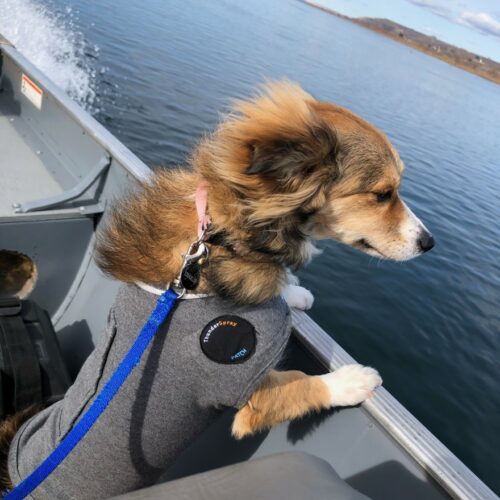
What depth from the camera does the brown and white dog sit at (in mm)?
2090

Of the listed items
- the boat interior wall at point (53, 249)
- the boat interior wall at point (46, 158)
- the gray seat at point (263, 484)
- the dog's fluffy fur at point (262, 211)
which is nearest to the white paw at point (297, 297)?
the dog's fluffy fur at point (262, 211)

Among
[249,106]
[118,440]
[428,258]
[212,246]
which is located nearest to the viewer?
[118,440]

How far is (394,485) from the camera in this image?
2100mm

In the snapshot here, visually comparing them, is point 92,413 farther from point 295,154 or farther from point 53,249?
point 53,249

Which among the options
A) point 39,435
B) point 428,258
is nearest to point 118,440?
point 39,435

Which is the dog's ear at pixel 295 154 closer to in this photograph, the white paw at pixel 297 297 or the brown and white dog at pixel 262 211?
the brown and white dog at pixel 262 211

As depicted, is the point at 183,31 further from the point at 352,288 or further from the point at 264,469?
the point at 264,469

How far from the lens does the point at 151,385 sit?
6.54ft

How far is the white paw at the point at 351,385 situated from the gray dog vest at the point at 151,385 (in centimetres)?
42

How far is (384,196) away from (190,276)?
140 cm

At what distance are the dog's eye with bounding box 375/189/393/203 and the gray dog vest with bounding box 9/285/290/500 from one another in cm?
113

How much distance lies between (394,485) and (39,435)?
5.19ft

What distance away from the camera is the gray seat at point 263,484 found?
1.39m

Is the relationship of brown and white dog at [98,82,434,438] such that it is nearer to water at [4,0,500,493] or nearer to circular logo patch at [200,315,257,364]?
circular logo patch at [200,315,257,364]
